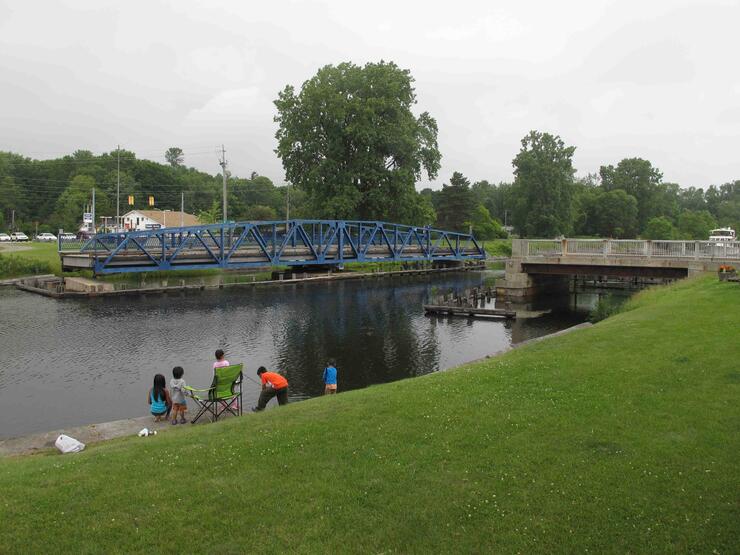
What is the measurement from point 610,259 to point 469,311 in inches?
413

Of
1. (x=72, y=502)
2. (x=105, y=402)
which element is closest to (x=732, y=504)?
(x=72, y=502)

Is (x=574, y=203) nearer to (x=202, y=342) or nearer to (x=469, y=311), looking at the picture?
(x=469, y=311)

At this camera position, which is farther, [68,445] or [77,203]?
[77,203]

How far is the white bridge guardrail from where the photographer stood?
35875 mm

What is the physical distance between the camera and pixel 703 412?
31.7 ft

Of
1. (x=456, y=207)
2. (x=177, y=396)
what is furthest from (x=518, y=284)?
(x=456, y=207)

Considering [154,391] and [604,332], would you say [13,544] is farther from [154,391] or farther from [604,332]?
[604,332]

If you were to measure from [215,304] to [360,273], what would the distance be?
26170 mm

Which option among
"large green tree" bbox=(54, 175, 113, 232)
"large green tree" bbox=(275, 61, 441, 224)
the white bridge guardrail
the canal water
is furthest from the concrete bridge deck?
"large green tree" bbox=(54, 175, 113, 232)

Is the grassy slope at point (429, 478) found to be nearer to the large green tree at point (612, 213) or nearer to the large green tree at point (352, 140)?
the large green tree at point (352, 140)

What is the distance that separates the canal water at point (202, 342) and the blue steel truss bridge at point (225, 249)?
176 inches

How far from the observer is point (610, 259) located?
39500mm

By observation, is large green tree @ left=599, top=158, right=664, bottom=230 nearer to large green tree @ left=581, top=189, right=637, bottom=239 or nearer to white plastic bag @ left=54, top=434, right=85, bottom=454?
large green tree @ left=581, top=189, right=637, bottom=239

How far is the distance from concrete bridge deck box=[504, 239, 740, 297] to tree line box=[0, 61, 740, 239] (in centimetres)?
2636
